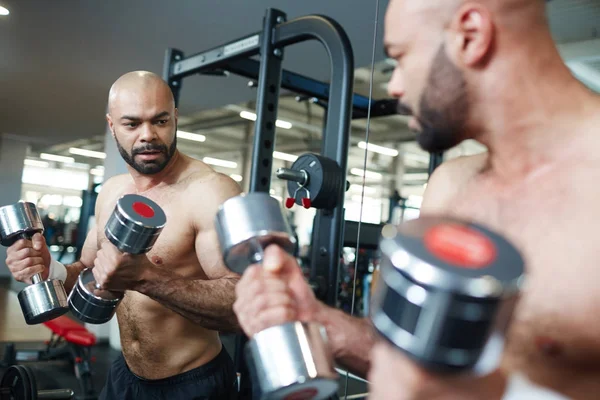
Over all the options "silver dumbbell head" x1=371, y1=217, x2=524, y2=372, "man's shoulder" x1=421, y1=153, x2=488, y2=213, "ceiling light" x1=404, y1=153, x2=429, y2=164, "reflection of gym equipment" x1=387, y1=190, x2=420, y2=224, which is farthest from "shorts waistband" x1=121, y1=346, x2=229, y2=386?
"ceiling light" x1=404, y1=153, x2=429, y2=164

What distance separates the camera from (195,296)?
142 cm

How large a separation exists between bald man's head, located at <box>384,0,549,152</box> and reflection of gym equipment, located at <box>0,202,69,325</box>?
1215 mm

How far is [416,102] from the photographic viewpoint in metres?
0.90

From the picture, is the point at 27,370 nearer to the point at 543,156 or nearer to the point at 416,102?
the point at 416,102

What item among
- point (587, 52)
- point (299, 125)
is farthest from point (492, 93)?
point (299, 125)

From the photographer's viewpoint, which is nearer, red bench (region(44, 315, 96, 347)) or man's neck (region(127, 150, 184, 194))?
man's neck (region(127, 150, 184, 194))

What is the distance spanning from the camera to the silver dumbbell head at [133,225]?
1146 mm

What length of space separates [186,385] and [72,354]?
120 inches

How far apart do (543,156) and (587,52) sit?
324 cm

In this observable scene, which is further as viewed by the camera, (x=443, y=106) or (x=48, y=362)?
(x=48, y=362)

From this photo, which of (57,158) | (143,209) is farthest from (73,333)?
(57,158)

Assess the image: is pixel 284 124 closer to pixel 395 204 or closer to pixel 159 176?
pixel 395 204

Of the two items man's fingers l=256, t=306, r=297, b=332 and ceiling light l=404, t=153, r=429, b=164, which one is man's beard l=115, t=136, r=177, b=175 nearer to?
man's fingers l=256, t=306, r=297, b=332

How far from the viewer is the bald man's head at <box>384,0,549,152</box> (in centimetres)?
83
